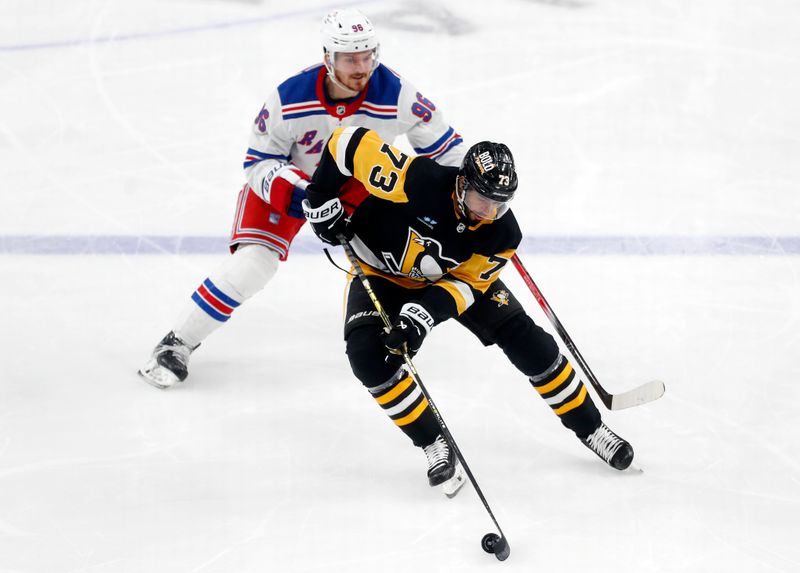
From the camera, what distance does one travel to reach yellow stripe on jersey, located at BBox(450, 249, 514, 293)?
2924 mm

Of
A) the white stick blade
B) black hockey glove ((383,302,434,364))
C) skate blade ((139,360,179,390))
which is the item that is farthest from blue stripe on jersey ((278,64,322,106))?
the white stick blade

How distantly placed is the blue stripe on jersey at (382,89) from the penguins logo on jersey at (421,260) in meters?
0.54

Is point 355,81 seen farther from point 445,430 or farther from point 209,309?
point 445,430

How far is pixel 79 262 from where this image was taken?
4.14 m

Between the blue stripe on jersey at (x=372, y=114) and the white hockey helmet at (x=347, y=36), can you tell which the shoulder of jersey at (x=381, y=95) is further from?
the white hockey helmet at (x=347, y=36)

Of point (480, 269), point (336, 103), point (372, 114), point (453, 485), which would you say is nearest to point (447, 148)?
point (372, 114)

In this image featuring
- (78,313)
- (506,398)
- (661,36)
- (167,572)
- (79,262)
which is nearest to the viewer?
(167,572)

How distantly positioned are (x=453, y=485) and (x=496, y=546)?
331 millimetres

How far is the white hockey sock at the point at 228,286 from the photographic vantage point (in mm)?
3381

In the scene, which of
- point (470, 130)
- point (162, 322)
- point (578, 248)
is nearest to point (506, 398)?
point (578, 248)

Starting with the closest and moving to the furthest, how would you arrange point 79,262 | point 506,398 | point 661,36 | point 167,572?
point 167,572, point 506,398, point 79,262, point 661,36

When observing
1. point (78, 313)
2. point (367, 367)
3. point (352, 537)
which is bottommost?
point (78, 313)

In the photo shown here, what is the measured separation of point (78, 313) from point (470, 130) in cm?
211

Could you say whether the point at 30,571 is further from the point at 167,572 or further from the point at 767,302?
the point at 767,302
